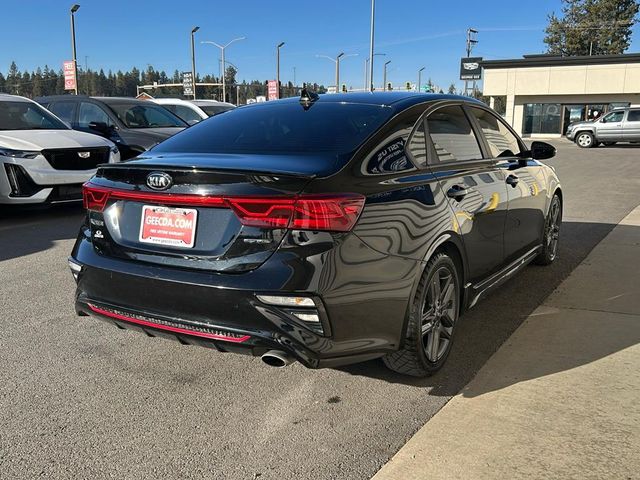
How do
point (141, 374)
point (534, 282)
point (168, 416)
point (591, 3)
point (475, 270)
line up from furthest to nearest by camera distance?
point (591, 3), point (534, 282), point (475, 270), point (141, 374), point (168, 416)

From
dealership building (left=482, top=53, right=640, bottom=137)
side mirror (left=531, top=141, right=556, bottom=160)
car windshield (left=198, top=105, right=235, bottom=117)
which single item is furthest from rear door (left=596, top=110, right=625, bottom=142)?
side mirror (left=531, top=141, right=556, bottom=160)

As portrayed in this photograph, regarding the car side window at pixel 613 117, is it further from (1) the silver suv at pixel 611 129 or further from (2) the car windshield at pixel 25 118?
(2) the car windshield at pixel 25 118

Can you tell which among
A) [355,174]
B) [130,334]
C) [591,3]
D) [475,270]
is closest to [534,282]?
[475,270]

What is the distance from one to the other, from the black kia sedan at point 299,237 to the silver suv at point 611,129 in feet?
88.7

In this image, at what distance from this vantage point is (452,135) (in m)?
3.97

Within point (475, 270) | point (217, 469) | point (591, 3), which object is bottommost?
point (217, 469)

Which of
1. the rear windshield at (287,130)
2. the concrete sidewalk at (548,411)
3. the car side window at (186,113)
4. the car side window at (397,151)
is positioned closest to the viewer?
the concrete sidewalk at (548,411)

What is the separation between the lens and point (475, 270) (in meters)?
3.90

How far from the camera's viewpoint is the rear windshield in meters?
3.30

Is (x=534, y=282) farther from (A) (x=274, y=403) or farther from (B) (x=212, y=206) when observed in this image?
(B) (x=212, y=206)

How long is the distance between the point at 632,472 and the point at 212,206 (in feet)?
7.16

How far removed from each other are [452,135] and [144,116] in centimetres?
849

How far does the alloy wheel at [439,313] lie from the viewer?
337 centimetres

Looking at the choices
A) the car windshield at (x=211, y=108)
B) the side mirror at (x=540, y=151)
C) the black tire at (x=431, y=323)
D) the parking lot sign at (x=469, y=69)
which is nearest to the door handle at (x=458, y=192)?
the black tire at (x=431, y=323)
